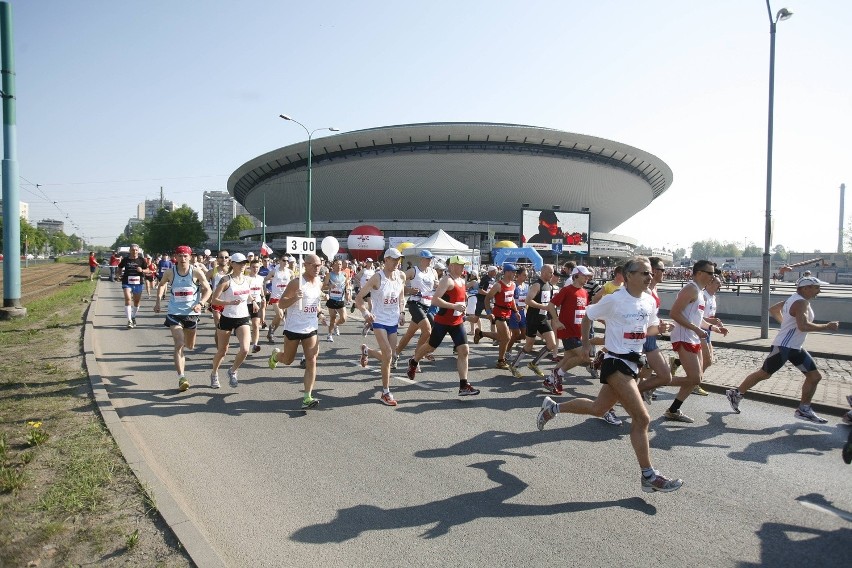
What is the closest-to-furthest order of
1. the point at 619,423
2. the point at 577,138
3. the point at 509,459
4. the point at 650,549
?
the point at 650,549 < the point at 509,459 < the point at 619,423 < the point at 577,138

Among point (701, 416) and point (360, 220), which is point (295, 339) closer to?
point (701, 416)

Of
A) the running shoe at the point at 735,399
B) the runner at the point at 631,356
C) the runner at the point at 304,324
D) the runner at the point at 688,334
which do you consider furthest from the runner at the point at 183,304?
the running shoe at the point at 735,399

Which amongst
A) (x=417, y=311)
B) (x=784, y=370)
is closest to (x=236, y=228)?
(x=417, y=311)

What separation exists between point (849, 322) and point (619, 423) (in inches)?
591

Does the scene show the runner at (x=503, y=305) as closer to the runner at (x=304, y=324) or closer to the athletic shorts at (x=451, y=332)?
the athletic shorts at (x=451, y=332)

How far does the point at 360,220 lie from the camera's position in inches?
3334

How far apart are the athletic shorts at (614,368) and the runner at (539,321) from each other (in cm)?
400

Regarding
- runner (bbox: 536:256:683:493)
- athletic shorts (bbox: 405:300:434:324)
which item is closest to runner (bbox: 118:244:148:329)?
athletic shorts (bbox: 405:300:434:324)

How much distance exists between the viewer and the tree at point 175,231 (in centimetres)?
9462

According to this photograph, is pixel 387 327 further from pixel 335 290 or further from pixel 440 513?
pixel 335 290

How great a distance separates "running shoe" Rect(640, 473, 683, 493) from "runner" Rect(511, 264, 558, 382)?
4.45m

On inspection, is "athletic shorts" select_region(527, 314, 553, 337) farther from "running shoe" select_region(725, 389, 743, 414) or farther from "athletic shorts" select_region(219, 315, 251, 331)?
"athletic shorts" select_region(219, 315, 251, 331)

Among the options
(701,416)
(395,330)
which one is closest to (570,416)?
(701,416)

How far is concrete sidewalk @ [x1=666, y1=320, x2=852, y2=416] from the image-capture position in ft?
24.3
